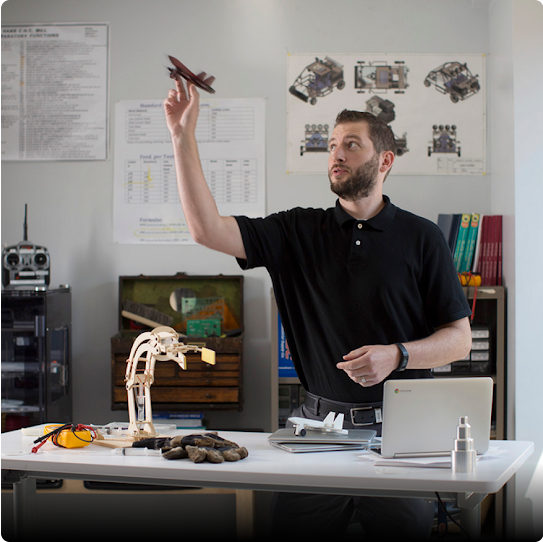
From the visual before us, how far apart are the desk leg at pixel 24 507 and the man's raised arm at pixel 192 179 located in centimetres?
82

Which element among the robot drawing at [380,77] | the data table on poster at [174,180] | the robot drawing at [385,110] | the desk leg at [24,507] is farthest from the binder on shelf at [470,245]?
the desk leg at [24,507]

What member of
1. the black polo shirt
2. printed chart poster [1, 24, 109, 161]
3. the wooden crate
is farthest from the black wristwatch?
printed chart poster [1, 24, 109, 161]

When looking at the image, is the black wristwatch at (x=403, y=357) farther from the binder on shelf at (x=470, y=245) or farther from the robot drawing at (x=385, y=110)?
the robot drawing at (x=385, y=110)

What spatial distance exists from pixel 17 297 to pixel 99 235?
62 cm

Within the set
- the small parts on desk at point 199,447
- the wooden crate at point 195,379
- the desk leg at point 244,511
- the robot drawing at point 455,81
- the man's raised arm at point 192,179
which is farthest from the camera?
the robot drawing at point 455,81

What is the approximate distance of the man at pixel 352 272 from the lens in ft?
5.51

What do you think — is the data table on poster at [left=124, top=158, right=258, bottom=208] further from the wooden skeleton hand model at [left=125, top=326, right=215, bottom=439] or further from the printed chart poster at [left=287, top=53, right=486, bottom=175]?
the wooden skeleton hand model at [left=125, top=326, right=215, bottom=439]

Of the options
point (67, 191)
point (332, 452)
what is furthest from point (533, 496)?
point (67, 191)

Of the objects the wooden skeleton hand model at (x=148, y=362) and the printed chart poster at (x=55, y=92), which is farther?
the printed chart poster at (x=55, y=92)

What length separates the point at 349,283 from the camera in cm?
178

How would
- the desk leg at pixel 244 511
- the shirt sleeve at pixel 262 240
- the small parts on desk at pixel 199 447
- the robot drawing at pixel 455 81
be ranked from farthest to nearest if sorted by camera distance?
1. the robot drawing at pixel 455 81
2. the desk leg at pixel 244 511
3. the shirt sleeve at pixel 262 240
4. the small parts on desk at pixel 199 447

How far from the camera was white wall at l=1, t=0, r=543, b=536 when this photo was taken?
3.26 meters

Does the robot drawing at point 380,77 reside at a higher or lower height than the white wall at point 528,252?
higher

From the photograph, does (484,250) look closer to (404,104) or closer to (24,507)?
(404,104)
